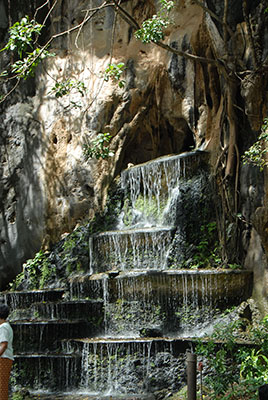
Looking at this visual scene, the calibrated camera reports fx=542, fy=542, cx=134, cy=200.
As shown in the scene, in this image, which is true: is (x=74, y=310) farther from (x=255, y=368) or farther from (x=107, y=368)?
(x=255, y=368)

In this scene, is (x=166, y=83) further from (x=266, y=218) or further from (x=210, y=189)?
(x=266, y=218)

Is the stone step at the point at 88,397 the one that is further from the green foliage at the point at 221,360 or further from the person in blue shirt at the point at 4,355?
the person in blue shirt at the point at 4,355

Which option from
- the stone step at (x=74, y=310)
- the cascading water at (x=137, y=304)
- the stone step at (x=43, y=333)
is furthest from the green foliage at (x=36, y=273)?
the stone step at (x=43, y=333)

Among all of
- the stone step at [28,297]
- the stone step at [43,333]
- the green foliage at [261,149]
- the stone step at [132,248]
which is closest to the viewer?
the green foliage at [261,149]

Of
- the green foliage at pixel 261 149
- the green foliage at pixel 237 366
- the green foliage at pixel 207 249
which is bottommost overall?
the green foliage at pixel 237 366

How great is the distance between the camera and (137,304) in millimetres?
A: 9258

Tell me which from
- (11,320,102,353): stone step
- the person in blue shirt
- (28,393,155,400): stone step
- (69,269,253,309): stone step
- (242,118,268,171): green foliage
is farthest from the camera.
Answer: (11,320,102,353): stone step

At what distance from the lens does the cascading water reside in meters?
7.86

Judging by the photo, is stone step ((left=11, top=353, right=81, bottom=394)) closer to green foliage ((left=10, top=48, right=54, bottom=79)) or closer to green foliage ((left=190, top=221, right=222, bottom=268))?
green foliage ((left=190, top=221, right=222, bottom=268))

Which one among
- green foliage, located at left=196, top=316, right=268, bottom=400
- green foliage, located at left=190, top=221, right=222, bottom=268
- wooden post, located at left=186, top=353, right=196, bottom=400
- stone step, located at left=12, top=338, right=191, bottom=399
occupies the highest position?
green foliage, located at left=190, top=221, right=222, bottom=268

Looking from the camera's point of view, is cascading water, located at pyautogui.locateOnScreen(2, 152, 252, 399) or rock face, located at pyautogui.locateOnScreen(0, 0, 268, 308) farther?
rock face, located at pyautogui.locateOnScreen(0, 0, 268, 308)

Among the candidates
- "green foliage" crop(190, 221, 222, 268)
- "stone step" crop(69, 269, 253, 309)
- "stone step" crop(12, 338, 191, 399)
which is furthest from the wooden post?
"green foliage" crop(190, 221, 222, 268)

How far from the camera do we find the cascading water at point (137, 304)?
25.8 ft

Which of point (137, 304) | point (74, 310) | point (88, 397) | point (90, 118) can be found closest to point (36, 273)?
point (74, 310)
